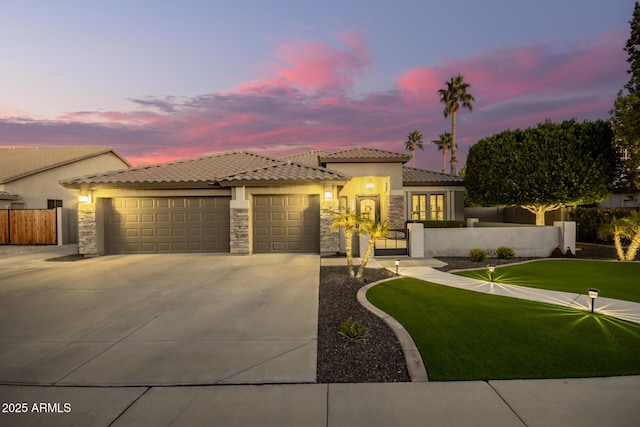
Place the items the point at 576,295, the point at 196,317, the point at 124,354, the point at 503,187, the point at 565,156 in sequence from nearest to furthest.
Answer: the point at 124,354 < the point at 196,317 < the point at 576,295 < the point at 565,156 < the point at 503,187

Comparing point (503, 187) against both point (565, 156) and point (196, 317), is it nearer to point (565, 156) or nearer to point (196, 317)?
point (565, 156)

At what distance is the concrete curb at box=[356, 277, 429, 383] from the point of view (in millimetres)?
4496

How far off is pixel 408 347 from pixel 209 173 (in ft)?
47.4

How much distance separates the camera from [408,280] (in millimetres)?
10273

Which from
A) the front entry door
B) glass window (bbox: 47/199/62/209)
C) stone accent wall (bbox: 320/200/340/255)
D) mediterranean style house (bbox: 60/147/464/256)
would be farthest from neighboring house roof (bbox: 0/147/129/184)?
the front entry door

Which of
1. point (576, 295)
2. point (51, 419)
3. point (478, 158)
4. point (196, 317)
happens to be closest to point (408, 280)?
point (576, 295)

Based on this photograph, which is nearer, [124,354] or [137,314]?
[124,354]

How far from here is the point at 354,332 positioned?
5.66 m

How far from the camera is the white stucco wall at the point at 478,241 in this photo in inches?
591

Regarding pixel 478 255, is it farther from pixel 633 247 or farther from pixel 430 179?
pixel 430 179

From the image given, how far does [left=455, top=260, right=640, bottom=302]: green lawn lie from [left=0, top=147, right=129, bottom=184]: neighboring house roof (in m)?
28.7

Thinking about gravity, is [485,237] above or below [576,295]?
above

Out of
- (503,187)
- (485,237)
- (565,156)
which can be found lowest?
(485,237)

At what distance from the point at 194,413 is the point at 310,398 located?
1.33 metres
